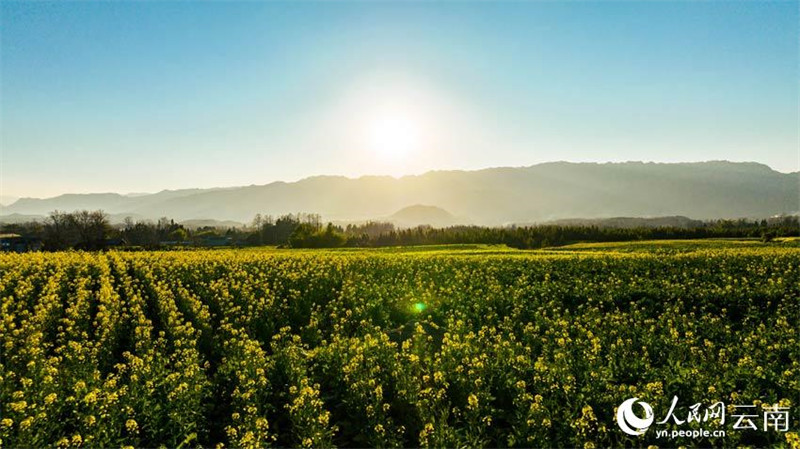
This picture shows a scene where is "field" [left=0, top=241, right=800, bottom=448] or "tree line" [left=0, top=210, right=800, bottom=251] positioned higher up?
"tree line" [left=0, top=210, right=800, bottom=251]

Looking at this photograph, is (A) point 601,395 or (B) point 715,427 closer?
(B) point 715,427

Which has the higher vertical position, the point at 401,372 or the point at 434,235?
the point at 434,235

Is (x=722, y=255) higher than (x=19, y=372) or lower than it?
higher

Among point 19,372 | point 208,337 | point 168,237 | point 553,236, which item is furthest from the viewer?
point 168,237

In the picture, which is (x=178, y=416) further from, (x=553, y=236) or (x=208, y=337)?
(x=553, y=236)

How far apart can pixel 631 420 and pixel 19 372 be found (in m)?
15.4

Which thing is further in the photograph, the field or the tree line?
the tree line

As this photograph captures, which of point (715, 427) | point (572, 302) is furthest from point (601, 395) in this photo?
point (572, 302)

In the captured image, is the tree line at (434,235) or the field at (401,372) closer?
the field at (401,372)

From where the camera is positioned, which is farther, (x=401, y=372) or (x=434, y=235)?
(x=434, y=235)

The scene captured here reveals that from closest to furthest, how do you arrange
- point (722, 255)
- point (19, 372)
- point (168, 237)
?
1. point (19, 372)
2. point (722, 255)
3. point (168, 237)

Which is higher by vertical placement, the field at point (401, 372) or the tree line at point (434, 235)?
the tree line at point (434, 235)

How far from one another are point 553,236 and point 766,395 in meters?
82.4

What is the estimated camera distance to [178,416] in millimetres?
9047
